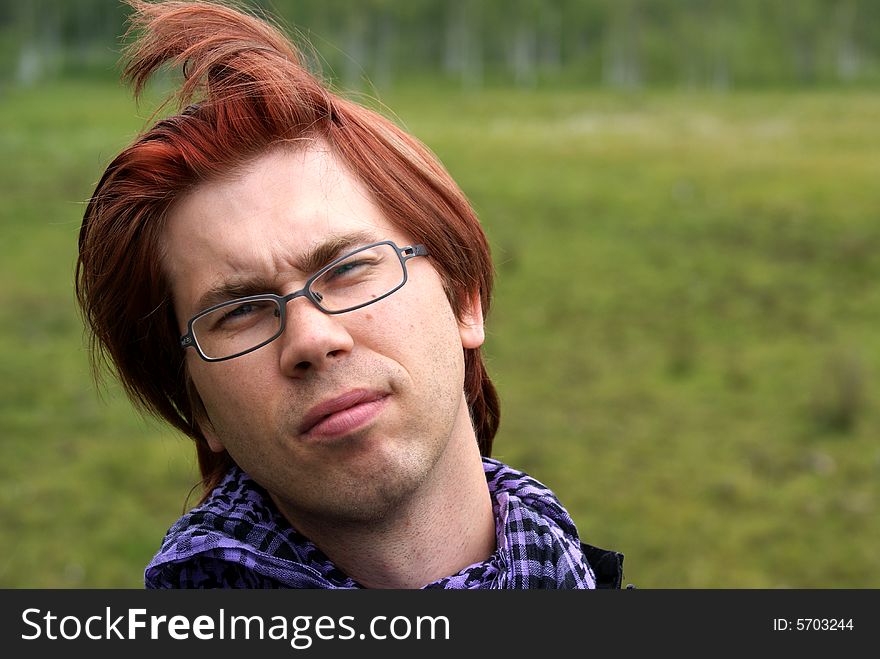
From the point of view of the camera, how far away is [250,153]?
2223 millimetres

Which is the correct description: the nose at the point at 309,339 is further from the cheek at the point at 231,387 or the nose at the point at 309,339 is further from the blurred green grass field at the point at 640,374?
the blurred green grass field at the point at 640,374

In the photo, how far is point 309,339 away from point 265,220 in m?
0.29

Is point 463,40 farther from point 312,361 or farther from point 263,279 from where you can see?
point 312,361

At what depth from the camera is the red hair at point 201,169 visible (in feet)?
7.33

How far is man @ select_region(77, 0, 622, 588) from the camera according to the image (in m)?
2.08

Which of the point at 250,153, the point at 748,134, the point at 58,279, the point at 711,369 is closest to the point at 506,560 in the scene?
the point at 250,153

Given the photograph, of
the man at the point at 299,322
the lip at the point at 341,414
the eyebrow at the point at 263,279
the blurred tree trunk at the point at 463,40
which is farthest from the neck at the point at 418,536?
the blurred tree trunk at the point at 463,40

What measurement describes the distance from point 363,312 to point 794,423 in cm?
983

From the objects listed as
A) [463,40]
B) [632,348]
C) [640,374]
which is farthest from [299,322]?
[463,40]

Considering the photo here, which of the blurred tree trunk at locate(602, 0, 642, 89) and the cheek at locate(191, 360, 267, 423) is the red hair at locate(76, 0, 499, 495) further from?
the blurred tree trunk at locate(602, 0, 642, 89)

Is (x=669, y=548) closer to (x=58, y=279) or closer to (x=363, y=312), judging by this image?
(x=363, y=312)

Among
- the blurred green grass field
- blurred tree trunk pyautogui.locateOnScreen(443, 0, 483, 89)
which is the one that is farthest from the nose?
blurred tree trunk pyautogui.locateOnScreen(443, 0, 483, 89)

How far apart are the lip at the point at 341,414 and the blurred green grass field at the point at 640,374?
1.05 meters

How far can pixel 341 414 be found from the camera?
2.04 metres
